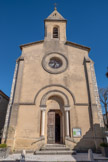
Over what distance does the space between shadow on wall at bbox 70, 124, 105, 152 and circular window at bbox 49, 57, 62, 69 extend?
23.4 ft

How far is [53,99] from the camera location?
11.7 metres

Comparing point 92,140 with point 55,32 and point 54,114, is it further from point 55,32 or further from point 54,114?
point 55,32

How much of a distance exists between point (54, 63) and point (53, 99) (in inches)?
167

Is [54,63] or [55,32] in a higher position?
[55,32]

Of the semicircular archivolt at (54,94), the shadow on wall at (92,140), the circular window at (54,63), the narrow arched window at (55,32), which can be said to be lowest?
the shadow on wall at (92,140)

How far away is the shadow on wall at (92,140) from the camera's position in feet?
30.6

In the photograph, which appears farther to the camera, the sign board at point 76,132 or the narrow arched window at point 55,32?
the narrow arched window at point 55,32

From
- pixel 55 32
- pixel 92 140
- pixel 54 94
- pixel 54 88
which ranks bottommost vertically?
pixel 92 140

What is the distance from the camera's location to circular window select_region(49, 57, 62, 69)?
44.1ft

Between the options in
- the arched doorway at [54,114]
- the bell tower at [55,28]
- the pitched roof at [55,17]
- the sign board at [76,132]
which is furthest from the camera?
the pitched roof at [55,17]

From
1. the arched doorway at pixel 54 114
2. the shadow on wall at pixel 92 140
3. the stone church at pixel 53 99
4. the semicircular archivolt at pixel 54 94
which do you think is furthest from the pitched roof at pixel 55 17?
the shadow on wall at pixel 92 140

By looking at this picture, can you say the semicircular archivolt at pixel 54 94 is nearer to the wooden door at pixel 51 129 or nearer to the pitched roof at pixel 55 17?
the wooden door at pixel 51 129

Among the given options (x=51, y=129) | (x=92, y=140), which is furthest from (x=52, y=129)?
(x=92, y=140)

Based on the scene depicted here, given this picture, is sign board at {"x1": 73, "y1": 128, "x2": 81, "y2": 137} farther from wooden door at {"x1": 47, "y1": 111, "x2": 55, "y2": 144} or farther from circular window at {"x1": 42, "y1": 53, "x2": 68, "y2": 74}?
circular window at {"x1": 42, "y1": 53, "x2": 68, "y2": 74}
